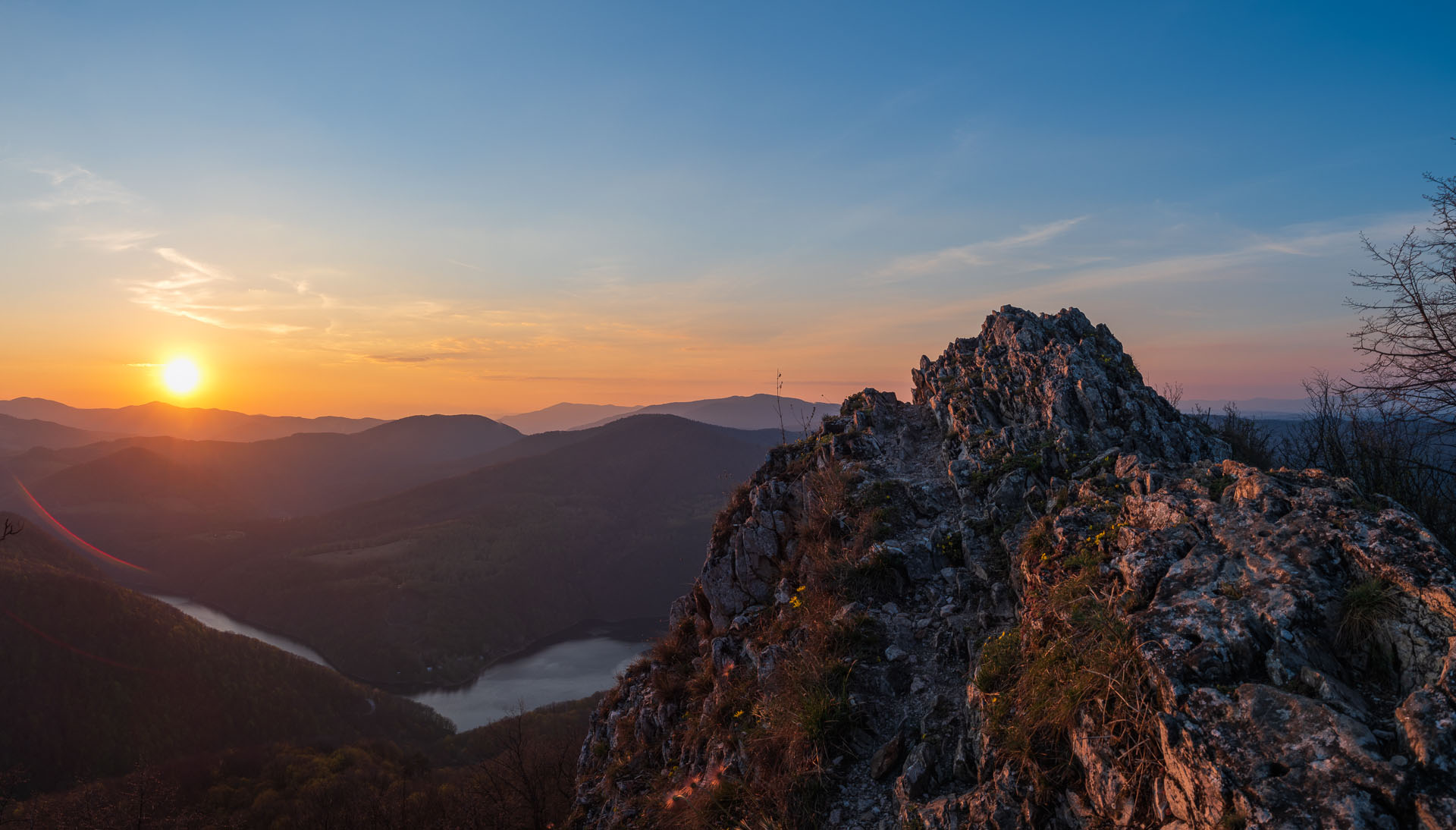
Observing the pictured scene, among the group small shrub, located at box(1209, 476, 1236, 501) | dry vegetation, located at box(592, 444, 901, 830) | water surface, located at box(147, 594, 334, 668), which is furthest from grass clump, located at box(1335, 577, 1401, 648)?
water surface, located at box(147, 594, 334, 668)

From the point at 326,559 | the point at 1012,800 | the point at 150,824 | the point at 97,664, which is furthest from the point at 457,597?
the point at 1012,800

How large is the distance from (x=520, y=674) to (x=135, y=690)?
52.7 meters

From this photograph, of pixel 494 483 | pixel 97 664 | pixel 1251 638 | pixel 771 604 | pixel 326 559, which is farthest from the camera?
pixel 494 483

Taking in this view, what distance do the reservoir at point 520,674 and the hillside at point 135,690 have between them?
10.7m

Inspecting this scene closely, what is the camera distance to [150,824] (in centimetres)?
3619

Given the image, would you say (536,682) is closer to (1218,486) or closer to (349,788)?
(349,788)

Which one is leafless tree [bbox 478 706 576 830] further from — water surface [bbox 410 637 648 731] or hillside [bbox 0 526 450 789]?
water surface [bbox 410 637 648 731]

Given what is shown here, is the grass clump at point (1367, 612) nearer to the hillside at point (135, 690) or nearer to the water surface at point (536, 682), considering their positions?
the water surface at point (536, 682)

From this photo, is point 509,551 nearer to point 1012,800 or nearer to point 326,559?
point 326,559

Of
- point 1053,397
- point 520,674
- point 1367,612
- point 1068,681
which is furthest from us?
point 520,674

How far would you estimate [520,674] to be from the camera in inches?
4350

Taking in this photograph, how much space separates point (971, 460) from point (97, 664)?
333 ft

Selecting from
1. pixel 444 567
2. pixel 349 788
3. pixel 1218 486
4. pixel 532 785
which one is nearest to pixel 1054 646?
pixel 1218 486

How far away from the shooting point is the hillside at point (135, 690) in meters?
63.3
